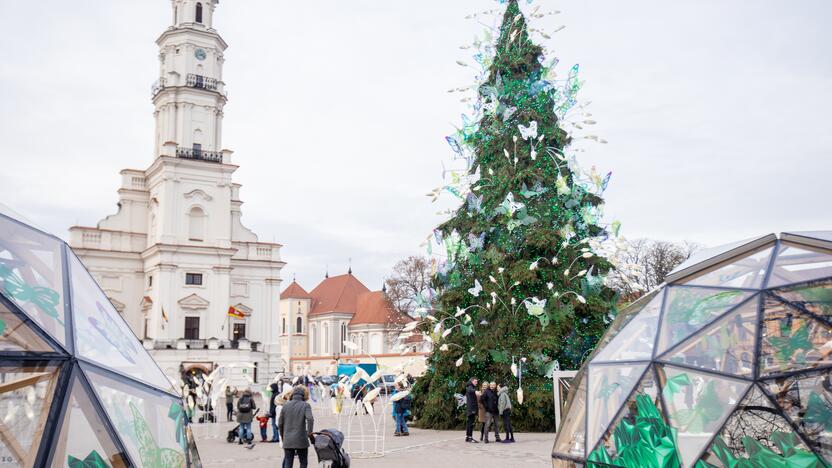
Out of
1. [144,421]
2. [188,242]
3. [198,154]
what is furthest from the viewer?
[198,154]

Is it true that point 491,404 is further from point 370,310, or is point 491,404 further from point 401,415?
point 370,310

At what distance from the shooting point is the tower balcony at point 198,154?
165 feet

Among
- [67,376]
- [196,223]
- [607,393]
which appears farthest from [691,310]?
[196,223]

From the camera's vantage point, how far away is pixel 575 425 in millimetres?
6109

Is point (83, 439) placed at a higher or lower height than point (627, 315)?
lower

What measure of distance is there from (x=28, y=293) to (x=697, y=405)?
431 cm

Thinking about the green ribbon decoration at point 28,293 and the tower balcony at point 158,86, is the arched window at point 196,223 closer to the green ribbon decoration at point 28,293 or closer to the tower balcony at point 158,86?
the tower balcony at point 158,86

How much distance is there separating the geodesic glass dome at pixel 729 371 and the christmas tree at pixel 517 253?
10313mm

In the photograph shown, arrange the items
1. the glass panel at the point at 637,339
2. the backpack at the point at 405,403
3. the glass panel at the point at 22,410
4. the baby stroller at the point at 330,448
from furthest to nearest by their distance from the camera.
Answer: the backpack at the point at 405,403
the baby stroller at the point at 330,448
the glass panel at the point at 637,339
the glass panel at the point at 22,410

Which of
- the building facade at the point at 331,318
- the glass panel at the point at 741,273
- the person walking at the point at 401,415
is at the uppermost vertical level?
the building facade at the point at 331,318

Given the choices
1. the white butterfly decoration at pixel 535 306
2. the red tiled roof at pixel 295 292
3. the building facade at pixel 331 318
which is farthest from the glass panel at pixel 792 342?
the red tiled roof at pixel 295 292

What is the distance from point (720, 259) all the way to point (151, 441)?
4.38 meters

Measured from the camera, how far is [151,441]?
4.32m

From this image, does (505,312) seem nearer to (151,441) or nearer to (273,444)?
(273,444)
